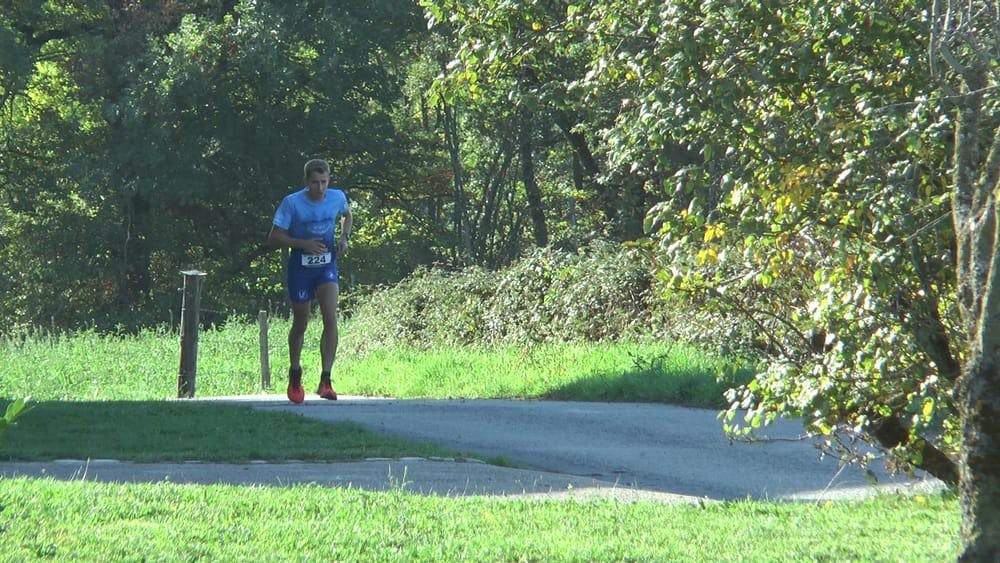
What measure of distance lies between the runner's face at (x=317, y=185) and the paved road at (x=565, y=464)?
A: 178cm

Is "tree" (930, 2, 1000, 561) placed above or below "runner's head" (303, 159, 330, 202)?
below

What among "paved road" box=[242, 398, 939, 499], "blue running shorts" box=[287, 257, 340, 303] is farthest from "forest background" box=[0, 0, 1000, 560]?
"blue running shorts" box=[287, 257, 340, 303]

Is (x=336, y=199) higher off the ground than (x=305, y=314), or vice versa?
(x=336, y=199)

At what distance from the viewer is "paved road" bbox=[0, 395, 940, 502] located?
771cm

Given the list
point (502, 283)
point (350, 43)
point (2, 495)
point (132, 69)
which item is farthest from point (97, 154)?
point (2, 495)

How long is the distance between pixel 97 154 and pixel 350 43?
7.22 m

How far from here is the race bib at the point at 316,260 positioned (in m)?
11.9

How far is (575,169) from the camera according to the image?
33531 millimetres

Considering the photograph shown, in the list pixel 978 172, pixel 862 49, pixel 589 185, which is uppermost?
pixel 589 185

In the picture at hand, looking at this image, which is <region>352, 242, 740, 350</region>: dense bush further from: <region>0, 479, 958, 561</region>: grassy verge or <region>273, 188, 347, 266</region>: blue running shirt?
<region>0, 479, 958, 561</region>: grassy verge

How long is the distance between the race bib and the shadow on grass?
1.34 meters

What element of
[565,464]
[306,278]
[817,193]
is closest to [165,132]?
[306,278]

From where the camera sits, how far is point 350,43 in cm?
3250

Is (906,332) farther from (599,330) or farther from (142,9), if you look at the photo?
(142,9)
